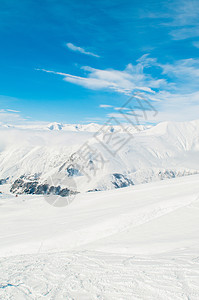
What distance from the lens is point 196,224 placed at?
Answer: 13.7 meters

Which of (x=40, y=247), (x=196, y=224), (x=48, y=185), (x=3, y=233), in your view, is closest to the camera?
(x=196, y=224)

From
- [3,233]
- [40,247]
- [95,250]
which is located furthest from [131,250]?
[3,233]

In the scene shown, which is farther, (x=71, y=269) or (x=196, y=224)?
(x=196, y=224)

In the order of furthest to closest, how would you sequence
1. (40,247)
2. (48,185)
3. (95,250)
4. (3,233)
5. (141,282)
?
1. (48,185)
2. (3,233)
3. (40,247)
4. (95,250)
5. (141,282)

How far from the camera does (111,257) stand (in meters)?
10.1

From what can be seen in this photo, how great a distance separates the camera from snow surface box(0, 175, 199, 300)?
6.96m

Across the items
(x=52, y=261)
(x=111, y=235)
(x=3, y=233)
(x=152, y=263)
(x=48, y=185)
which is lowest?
(x=48, y=185)

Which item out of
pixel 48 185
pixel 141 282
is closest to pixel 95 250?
pixel 141 282

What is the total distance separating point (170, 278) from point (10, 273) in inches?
235

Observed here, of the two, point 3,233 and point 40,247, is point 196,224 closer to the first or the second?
point 40,247

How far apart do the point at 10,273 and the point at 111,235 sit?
7.46 m

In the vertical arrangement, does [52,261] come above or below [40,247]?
above

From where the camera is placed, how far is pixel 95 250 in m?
11.7

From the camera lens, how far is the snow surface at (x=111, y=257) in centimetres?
696
